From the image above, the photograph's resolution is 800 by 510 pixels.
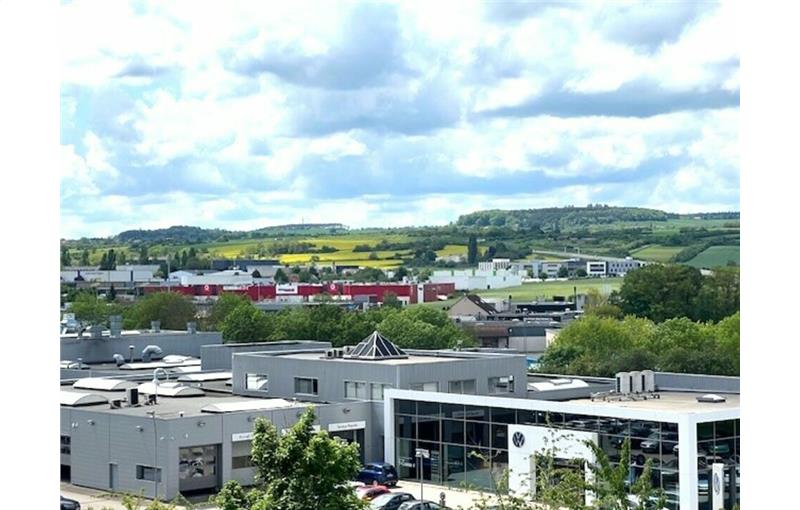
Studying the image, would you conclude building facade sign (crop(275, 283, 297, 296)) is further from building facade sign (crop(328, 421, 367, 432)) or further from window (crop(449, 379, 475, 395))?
building facade sign (crop(328, 421, 367, 432))

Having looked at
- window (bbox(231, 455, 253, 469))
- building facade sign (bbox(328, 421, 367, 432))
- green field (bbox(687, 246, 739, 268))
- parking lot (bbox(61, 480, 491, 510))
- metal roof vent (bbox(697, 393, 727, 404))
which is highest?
green field (bbox(687, 246, 739, 268))

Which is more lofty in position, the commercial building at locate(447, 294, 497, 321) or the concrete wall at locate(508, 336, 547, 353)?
the commercial building at locate(447, 294, 497, 321)

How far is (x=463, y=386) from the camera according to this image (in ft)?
43.2

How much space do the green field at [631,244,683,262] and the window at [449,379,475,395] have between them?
1597 inches

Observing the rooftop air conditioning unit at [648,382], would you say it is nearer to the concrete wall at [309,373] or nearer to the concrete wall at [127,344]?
the concrete wall at [309,373]

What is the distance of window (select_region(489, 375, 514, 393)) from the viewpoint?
1333cm

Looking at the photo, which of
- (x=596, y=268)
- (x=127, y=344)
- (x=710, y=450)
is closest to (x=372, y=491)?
(x=710, y=450)

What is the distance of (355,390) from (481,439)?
208 centimetres

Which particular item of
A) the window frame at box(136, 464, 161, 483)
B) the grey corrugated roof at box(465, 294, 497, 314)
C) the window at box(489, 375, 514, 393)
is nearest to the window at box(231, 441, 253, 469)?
the window frame at box(136, 464, 161, 483)

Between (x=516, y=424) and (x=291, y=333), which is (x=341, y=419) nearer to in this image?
(x=516, y=424)

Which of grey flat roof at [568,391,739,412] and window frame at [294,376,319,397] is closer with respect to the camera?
grey flat roof at [568,391,739,412]

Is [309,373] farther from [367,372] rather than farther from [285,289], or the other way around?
[285,289]

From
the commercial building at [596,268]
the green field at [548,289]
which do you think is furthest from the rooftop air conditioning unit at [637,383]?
the commercial building at [596,268]
